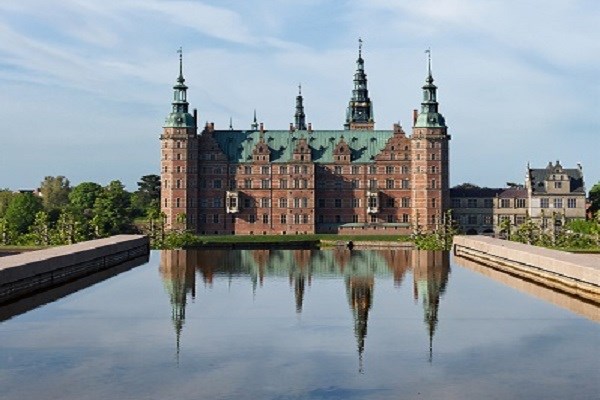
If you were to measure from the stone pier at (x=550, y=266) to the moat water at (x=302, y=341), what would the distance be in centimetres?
106

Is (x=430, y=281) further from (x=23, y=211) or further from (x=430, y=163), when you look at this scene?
(x=23, y=211)

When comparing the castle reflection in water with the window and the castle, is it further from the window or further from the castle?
the window

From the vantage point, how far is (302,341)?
20828 mm

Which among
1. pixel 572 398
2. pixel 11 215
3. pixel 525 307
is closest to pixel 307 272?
pixel 525 307

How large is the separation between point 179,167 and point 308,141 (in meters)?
16.8

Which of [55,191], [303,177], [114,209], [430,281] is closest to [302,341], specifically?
[430,281]

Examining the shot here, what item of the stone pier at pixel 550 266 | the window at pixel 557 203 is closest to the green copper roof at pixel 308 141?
the window at pixel 557 203

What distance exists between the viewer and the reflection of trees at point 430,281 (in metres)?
24.8

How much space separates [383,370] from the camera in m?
17.5

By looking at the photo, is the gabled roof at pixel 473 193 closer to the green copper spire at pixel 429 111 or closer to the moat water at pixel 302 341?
the green copper spire at pixel 429 111

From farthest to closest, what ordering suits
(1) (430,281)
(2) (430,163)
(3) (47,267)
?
(2) (430,163) → (1) (430,281) → (3) (47,267)

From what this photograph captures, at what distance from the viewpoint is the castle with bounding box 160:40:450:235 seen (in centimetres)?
11431

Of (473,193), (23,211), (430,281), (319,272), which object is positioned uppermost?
(473,193)

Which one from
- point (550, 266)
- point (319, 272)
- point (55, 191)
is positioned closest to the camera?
point (550, 266)
